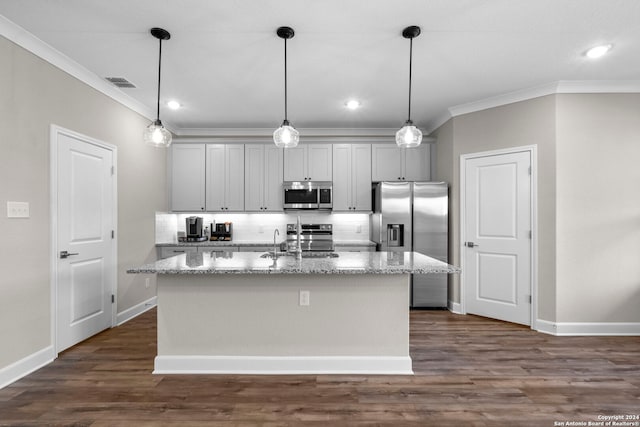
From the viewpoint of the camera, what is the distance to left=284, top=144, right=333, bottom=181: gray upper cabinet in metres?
5.07

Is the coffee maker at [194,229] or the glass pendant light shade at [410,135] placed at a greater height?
the glass pendant light shade at [410,135]

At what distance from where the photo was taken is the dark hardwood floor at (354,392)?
2059 millimetres

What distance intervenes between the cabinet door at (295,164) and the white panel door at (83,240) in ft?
7.63

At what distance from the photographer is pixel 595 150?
347 centimetres

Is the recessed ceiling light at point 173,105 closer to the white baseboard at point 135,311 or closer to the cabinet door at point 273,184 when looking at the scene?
the cabinet door at point 273,184

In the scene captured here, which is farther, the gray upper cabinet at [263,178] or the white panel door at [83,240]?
the gray upper cabinet at [263,178]

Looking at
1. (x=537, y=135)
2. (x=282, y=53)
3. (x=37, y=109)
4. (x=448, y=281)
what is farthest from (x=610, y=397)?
(x=37, y=109)

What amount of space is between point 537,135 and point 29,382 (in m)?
5.24

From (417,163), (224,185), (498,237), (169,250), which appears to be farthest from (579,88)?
(169,250)

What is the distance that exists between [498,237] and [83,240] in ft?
14.9

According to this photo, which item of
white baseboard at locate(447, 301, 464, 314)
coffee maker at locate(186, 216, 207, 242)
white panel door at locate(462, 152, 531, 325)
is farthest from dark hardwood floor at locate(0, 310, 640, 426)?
coffee maker at locate(186, 216, 207, 242)

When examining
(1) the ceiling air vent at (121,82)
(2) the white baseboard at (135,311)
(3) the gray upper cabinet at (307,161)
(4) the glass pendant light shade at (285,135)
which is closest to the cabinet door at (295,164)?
(3) the gray upper cabinet at (307,161)

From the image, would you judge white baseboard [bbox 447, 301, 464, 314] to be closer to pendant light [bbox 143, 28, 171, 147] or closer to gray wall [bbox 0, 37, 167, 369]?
pendant light [bbox 143, 28, 171, 147]

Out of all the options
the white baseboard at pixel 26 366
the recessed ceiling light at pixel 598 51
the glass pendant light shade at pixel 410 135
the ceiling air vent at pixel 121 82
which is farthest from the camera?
the ceiling air vent at pixel 121 82
